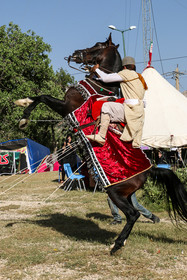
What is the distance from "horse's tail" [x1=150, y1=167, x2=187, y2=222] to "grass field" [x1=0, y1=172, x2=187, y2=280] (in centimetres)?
57

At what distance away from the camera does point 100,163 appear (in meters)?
5.31

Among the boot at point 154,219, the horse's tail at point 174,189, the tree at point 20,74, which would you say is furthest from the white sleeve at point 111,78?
the tree at point 20,74

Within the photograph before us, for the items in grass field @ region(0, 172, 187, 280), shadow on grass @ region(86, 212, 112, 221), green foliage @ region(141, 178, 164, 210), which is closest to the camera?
grass field @ region(0, 172, 187, 280)

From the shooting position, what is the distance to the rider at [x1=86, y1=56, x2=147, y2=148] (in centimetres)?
506

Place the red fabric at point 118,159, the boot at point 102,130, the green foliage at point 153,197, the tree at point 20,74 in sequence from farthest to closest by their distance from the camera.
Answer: the tree at point 20,74, the green foliage at point 153,197, the red fabric at point 118,159, the boot at point 102,130

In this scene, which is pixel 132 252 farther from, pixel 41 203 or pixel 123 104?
pixel 41 203

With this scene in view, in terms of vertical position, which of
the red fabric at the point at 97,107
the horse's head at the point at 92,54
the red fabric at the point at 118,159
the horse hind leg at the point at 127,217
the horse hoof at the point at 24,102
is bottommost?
the horse hind leg at the point at 127,217

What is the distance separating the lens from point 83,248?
5227 mm

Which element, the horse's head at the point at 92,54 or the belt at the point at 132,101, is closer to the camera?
the belt at the point at 132,101

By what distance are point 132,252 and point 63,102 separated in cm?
259

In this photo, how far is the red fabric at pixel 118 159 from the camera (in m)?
5.16

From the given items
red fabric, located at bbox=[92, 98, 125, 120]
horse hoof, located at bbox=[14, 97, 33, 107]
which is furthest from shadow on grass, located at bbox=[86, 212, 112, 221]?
horse hoof, located at bbox=[14, 97, 33, 107]

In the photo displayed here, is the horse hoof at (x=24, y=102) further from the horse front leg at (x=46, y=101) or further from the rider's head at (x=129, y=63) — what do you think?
the rider's head at (x=129, y=63)

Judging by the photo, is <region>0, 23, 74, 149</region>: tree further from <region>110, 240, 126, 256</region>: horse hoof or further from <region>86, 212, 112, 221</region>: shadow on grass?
<region>110, 240, 126, 256</region>: horse hoof
